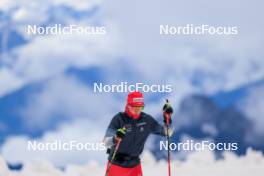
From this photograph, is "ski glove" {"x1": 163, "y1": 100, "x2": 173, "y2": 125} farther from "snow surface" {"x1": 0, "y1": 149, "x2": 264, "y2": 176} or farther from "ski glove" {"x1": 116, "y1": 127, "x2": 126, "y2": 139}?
"snow surface" {"x1": 0, "y1": 149, "x2": 264, "y2": 176}

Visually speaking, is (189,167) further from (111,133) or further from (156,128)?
(111,133)

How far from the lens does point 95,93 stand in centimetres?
619

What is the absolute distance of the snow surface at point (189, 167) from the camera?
618 centimetres

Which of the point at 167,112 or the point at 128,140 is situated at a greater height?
the point at 167,112

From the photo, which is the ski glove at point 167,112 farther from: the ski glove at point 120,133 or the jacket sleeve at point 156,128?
the ski glove at point 120,133

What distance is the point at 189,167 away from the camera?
6.27 metres

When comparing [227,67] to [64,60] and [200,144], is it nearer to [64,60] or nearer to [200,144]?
[200,144]

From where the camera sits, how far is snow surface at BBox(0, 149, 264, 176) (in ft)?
20.3

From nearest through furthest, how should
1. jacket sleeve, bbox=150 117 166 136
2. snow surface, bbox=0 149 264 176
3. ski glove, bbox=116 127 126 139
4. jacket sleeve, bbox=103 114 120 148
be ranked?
ski glove, bbox=116 127 126 139
jacket sleeve, bbox=103 114 120 148
jacket sleeve, bbox=150 117 166 136
snow surface, bbox=0 149 264 176

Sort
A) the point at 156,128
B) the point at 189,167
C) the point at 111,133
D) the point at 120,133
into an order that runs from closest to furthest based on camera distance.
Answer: the point at 120,133
the point at 111,133
the point at 156,128
the point at 189,167

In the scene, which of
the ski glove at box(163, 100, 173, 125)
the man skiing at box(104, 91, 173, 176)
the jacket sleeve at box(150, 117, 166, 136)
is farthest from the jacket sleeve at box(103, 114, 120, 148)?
the ski glove at box(163, 100, 173, 125)

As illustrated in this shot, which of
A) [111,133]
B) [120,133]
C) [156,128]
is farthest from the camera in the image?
[156,128]

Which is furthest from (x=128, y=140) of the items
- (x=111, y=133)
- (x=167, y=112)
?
(x=167, y=112)

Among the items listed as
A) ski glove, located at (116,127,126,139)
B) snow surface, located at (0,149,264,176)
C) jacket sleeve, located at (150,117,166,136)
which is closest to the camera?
ski glove, located at (116,127,126,139)
